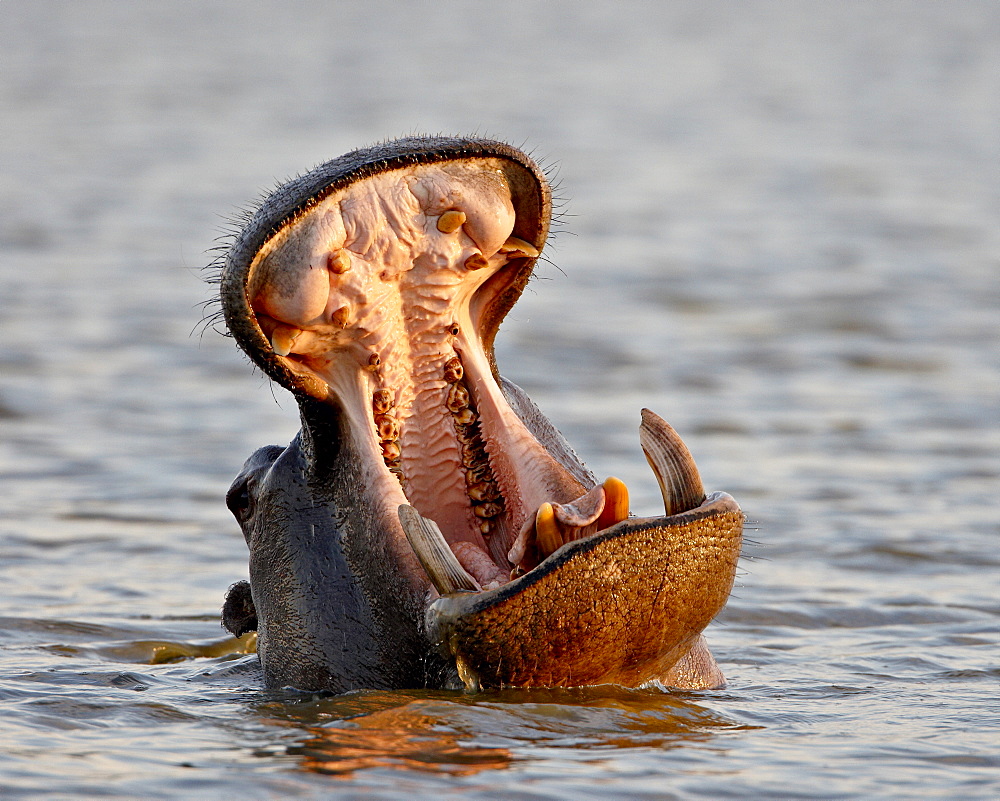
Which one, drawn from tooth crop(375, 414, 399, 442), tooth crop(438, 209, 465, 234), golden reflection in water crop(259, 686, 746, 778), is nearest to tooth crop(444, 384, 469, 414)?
tooth crop(375, 414, 399, 442)

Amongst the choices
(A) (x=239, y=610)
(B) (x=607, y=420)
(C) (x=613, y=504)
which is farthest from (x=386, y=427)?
(B) (x=607, y=420)

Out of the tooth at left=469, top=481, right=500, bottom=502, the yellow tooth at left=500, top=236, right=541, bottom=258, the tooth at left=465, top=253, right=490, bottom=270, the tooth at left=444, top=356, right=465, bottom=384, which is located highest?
the yellow tooth at left=500, top=236, right=541, bottom=258

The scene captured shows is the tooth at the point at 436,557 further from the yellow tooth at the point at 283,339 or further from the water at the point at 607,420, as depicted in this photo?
the yellow tooth at the point at 283,339

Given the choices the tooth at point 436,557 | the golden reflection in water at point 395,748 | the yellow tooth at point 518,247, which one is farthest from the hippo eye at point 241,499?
the yellow tooth at point 518,247

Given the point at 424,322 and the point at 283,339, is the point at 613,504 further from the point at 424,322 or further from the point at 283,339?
the point at 283,339

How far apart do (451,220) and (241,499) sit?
43.5 inches

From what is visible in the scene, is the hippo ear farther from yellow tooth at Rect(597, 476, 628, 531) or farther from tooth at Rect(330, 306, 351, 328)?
yellow tooth at Rect(597, 476, 628, 531)

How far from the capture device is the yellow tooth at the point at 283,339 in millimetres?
4305

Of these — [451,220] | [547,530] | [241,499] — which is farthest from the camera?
[241,499]

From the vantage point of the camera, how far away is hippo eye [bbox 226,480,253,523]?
4.92 metres

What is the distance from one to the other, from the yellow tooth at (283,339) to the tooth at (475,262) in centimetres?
54

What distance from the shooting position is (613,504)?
13.7 feet

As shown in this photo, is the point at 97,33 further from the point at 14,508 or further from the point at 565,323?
the point at 14,508

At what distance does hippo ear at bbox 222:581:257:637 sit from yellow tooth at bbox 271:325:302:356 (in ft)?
3.68
